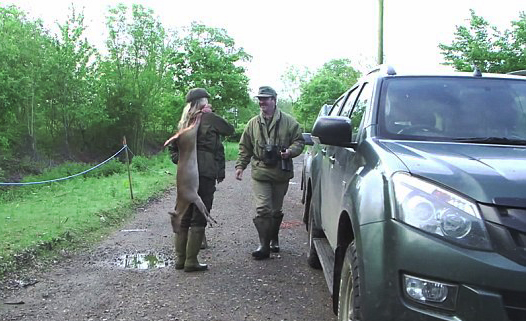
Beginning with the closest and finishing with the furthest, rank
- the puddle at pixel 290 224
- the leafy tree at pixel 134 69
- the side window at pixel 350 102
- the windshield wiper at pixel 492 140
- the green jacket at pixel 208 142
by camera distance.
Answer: the windshield wiper at pixel 492 140
the side window at pixel 350 102
the green jacket at pixel 208 142
the puddle at pixel 290 224
the leafy tree at pixel 134 69

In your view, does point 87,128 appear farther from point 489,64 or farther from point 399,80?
point 399,80

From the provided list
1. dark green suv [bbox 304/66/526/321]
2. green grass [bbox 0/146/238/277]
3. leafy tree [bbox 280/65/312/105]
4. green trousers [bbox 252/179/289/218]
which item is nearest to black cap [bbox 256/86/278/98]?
green trousers [bbox 252/179/289/218]

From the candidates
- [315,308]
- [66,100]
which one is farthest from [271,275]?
[66,100]

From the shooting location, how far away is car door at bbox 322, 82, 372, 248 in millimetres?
3465

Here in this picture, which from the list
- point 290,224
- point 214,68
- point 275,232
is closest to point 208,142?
point 275,232

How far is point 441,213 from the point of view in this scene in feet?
7.25

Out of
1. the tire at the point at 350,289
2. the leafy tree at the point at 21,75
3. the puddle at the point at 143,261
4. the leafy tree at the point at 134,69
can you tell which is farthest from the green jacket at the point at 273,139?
the leafy tree at the point at 134,69

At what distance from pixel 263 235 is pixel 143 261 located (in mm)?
1395

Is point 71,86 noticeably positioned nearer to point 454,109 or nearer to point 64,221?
point 64,221

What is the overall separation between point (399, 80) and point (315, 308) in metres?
1.99

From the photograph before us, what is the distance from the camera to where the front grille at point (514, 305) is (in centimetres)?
205

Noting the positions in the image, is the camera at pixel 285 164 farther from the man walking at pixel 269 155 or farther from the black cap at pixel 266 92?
the black cap at pixel 266 92

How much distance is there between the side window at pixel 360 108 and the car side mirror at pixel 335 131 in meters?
0.22

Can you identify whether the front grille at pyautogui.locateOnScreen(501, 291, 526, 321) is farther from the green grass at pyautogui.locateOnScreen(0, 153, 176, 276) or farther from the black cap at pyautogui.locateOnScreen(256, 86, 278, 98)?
the green grass at pyautogui.locateOnScreen(0, 153, 176, 276)
